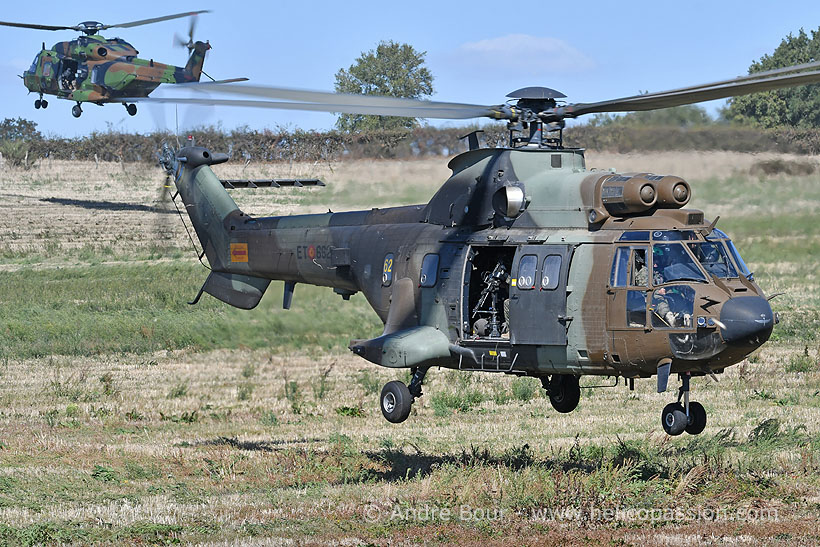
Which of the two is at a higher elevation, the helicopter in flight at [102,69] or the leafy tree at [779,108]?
the helicopter in flight at [102,69]

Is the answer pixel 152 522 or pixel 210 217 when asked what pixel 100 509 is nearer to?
pixel 152 522

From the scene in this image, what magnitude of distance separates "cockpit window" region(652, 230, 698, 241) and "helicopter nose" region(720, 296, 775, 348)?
0.87m

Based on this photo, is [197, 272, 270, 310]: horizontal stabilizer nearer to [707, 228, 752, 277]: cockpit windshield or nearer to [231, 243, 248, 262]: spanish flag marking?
[231, 243, 248, 262]: spanish flag marking

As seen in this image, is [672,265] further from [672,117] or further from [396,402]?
[396,402]

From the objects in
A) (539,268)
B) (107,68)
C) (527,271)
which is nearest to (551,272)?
(539,268)

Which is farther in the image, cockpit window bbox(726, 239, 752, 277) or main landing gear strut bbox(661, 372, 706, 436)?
cockpit window bbox(726, 239, 752, 277)

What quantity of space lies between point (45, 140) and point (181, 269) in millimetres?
26633

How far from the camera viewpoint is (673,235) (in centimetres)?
1183

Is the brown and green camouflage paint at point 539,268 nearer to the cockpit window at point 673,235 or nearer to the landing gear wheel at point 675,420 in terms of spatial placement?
the cockpit window at point 673,235

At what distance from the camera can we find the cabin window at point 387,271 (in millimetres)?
14344

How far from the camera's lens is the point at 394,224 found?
48.6 ft

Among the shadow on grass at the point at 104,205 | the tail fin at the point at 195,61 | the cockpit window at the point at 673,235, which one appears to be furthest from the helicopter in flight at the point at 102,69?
the cockpit window at the point at 673,235

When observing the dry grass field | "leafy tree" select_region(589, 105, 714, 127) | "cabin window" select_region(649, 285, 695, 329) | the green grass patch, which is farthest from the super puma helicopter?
the green grass patch

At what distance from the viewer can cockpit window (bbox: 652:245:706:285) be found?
38.1 feet
